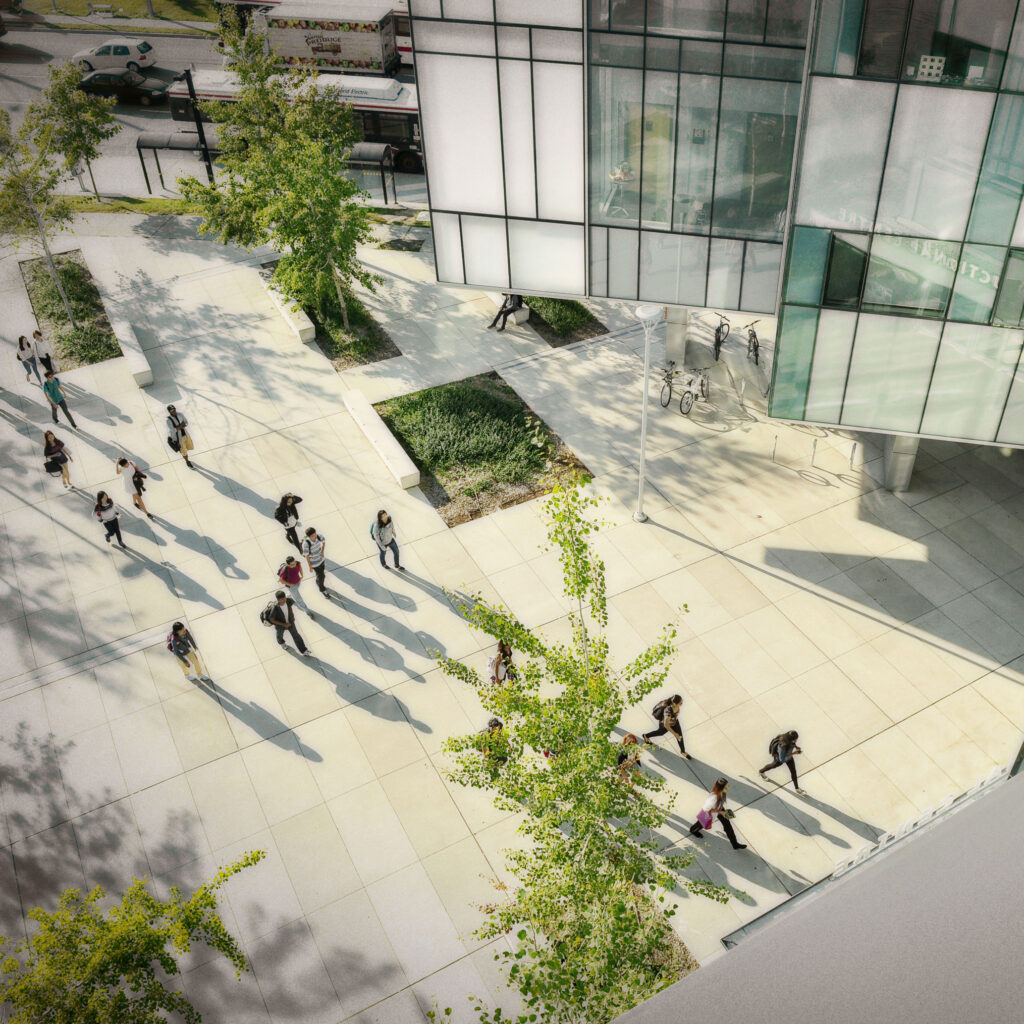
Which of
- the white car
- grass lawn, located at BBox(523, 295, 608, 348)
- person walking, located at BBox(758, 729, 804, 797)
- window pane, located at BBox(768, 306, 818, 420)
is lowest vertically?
person walking, located at BBox(758, 729, 804, 797)

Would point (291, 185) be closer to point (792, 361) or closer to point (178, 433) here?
point (178, 433)

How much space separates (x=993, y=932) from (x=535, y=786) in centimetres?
583

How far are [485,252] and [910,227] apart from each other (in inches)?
313

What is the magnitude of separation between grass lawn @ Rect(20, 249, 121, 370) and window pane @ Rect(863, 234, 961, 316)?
17253 millimetres

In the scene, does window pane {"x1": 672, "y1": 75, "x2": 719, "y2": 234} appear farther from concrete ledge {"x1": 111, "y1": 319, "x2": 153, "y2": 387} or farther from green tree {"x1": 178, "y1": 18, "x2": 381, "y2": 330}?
concrete ledge {"x1": 111, "y1": 319, "x2": 153, "y2": 387}

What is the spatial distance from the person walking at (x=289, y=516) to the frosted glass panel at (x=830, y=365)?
9.23 meters

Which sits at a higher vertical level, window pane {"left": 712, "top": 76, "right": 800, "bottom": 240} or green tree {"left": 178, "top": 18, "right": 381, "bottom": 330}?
window pane {"left": 712, "top": 76, "right": 800, "bottom": 240}

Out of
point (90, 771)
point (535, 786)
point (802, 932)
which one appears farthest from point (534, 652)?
point (90, 771)

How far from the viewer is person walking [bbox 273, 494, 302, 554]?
1655 cm

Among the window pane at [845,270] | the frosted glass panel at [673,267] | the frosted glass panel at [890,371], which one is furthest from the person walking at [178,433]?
the frosted glass panel at [890,371]

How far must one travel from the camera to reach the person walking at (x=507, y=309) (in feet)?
74.7

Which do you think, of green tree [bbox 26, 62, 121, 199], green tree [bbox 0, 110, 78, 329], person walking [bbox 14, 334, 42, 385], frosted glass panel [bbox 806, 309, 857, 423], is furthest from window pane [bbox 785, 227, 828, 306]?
green tree [bbox 26, 62, 121, 199]

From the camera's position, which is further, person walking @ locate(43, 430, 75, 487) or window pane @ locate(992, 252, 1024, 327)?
person walking @ locate(43, 430, 75, 487)

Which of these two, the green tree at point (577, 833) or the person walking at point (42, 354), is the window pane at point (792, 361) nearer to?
the green tree at point (577, 833)
